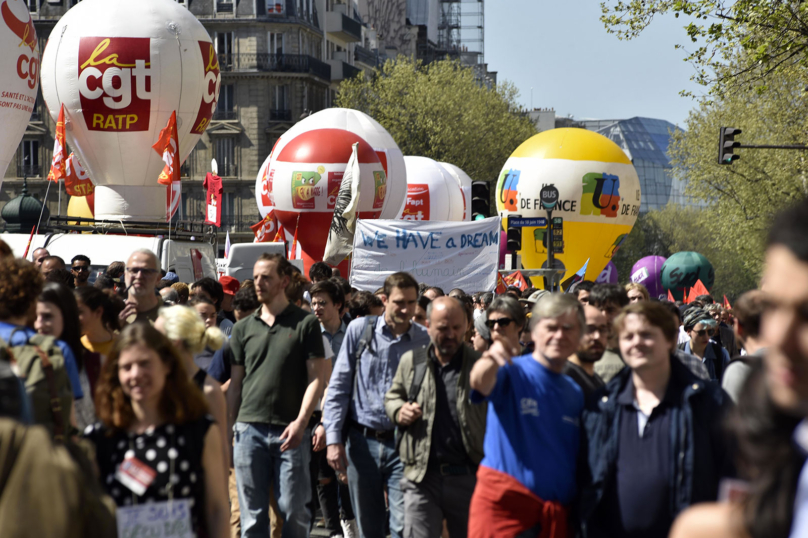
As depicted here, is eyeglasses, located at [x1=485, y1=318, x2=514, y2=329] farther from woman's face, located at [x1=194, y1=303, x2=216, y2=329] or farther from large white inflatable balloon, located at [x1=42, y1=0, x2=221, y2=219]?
large white inflatable balloon, located at [x1=42, y1=0, x2=221, y2=219]

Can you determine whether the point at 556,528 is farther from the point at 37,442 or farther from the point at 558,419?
the point at 37,442

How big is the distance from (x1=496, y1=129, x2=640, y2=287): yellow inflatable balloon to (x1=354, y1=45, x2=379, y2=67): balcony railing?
4202 centimetres

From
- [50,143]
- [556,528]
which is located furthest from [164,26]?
[50,143]

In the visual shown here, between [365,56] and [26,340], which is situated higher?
[365,56]

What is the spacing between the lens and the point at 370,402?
6078 mm

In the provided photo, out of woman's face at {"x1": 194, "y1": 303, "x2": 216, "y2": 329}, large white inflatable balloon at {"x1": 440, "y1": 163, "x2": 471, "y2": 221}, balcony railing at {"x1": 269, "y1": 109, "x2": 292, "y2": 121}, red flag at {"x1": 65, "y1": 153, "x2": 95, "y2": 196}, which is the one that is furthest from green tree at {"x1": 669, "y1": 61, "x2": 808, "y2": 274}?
woman's face at {"x1": 194, "y1": 303, "x2": 216, "y2": 329}

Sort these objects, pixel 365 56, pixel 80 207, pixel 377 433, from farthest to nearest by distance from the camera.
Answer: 1. pixel 365 56
2. pixel 80 207
3. pixel 377 433

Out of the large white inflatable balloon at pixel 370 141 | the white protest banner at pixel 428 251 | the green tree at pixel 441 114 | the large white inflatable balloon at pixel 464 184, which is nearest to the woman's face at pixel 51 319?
the white protest banner at pixel 428 251

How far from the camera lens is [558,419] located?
4.36 m

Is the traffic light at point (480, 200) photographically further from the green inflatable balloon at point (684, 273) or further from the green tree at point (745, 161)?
the green inflatable balloon at point (684, 273)

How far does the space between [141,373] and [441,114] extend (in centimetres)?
4405

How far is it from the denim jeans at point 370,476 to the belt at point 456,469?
0.48 meters

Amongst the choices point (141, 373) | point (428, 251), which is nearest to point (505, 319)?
point (141, 373)

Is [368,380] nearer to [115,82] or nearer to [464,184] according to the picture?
[115,82]
